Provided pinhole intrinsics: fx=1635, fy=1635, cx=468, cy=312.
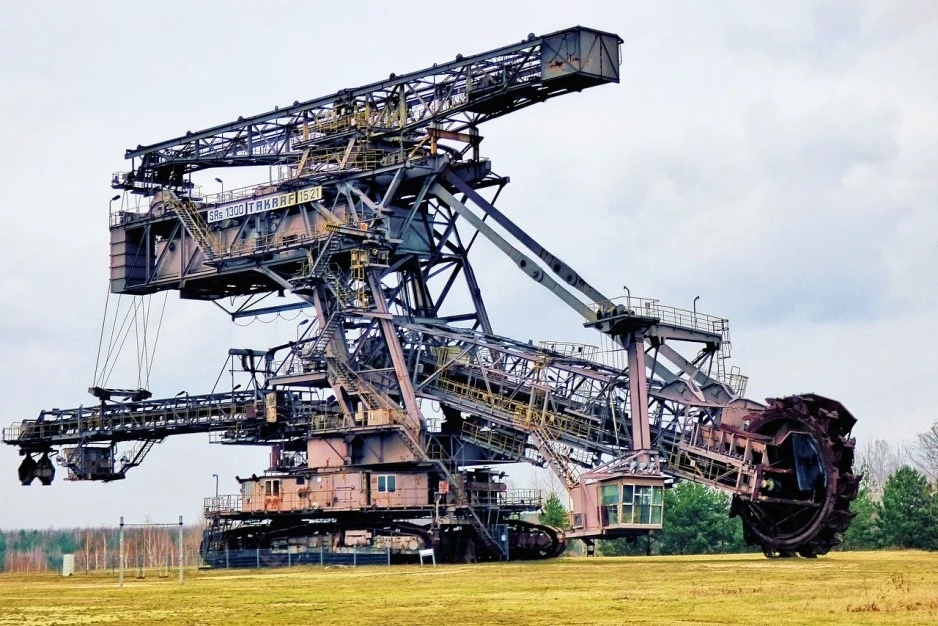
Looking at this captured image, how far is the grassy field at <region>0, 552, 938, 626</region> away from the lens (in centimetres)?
4072

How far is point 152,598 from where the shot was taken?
2100 inches

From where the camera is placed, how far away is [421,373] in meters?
80.5

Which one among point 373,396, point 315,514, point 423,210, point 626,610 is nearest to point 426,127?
point 423,210

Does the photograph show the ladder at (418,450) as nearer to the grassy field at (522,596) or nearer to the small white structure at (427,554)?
the small white structure at (427,554)

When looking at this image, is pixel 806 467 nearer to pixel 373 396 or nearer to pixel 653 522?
pixel 653 522

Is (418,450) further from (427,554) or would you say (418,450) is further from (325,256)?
(325,256)

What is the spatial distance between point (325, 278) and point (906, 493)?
3805cm

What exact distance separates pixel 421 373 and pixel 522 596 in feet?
106

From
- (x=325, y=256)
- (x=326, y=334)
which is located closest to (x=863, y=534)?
(x=326, y=334)

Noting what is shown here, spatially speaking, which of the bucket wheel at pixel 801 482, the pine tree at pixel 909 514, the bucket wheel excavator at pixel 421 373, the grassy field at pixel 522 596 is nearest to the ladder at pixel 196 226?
the bucket wheel excavator at pixel 421 373

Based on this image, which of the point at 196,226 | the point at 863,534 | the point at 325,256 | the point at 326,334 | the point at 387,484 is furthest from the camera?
the point at 863,534

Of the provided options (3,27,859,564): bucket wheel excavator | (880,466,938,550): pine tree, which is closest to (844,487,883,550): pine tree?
(880,466,938,550): pine tree

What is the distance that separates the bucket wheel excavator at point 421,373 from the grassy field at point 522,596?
4.87 meters

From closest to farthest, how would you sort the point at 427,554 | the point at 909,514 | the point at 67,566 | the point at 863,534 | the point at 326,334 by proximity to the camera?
the point at 427,554 → the point at 67,566 → the point at 326,334 → the point at 909,514 → the point at 863,534
